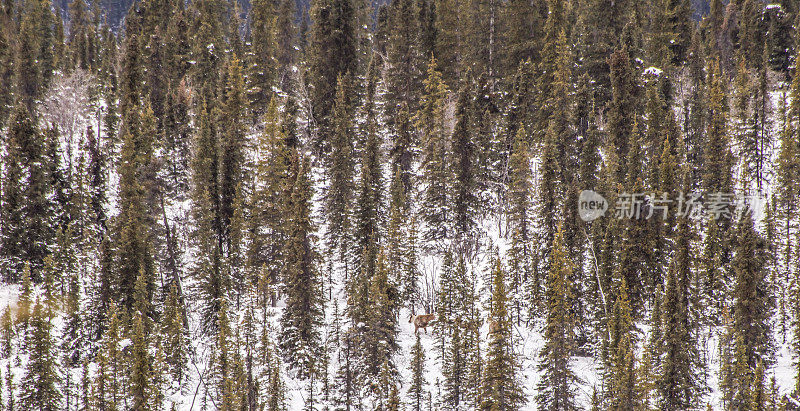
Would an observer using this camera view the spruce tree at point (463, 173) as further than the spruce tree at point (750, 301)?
Yes

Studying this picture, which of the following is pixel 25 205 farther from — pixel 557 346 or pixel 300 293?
pixel 557 346

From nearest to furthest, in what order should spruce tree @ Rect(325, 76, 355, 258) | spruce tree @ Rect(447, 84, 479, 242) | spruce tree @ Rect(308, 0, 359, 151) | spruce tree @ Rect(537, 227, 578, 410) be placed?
spruce tree @ Rect(537, 227, 578, 410) → spruce tree @ Rect(325, 76, 355, 258) → spruce tree @ Rect(447, 84, 479, 242) → spruce tree @ Rect(308, 0, 359, 151)

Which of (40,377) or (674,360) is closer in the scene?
(674,360)

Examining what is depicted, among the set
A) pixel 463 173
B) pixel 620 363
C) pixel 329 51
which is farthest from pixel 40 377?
pixel 329 51

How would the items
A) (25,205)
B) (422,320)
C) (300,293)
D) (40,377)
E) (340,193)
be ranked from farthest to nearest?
(25,205) < (340,193) < (422,320) < (300,293) < (40,377)

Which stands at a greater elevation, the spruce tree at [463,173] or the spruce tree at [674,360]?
the spruce tree at [463,173]

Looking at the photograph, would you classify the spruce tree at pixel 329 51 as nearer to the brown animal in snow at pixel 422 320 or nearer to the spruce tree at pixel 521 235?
the spruce tree at pixel 521 235

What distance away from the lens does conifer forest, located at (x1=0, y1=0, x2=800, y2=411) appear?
113ft

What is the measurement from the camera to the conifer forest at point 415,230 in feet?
113

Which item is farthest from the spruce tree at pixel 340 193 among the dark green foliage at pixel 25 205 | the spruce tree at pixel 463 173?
the dark green foliage at pixel 25 205

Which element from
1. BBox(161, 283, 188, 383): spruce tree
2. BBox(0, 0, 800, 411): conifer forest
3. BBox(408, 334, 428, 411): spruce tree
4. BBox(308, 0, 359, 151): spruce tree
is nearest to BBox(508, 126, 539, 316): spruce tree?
BBox(0, 0, 800, 411): conifer forest

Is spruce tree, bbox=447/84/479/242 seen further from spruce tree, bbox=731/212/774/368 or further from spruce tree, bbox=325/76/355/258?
spruce tree, bbox=731/212/774/368

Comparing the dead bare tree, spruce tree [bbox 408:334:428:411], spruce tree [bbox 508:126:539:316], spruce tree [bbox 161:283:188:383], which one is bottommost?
spruce tree [bbox 408:334:428:411]

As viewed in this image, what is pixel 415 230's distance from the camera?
1614 inches
